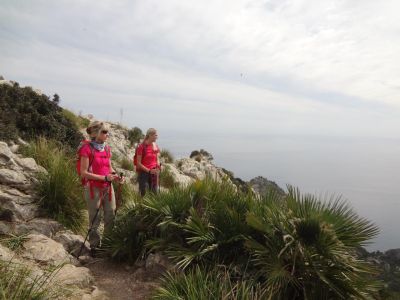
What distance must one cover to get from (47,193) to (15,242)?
5.99 feet

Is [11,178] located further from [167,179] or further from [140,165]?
[167,179]

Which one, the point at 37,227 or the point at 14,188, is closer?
the point at 37,227

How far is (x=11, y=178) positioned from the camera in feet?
24.3

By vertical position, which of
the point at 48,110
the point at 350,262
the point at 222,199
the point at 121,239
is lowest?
the point at 121,239

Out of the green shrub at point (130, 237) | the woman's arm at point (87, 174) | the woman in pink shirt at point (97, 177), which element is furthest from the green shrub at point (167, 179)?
the woman's arm at point (87, 174)

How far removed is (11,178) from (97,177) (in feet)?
7.75

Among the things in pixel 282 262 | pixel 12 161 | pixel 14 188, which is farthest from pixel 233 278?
pixel 12 161

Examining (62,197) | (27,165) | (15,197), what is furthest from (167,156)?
(15,197)

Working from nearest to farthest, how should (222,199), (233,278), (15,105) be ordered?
(233,278), (222,199), (15,105)

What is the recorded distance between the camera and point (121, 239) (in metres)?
6.50

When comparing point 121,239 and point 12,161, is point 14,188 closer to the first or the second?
point 12,161

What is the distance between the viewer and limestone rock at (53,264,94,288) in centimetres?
495

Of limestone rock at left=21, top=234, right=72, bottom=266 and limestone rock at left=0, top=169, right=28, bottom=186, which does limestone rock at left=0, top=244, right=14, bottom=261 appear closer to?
limestone rock at left=21, top=234, right=72, bottom=266

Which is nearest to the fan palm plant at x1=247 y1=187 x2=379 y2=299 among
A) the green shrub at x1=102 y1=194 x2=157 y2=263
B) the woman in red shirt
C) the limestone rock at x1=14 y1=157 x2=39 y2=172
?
the green shrub at x1=102 y1=194 x2=157 y2=263
